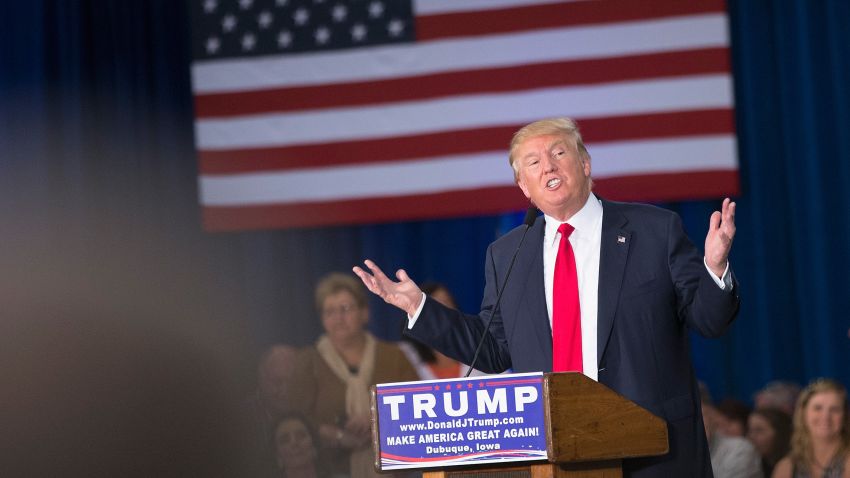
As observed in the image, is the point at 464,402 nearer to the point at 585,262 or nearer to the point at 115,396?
the point at 585,262

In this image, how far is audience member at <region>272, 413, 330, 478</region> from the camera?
203 inches

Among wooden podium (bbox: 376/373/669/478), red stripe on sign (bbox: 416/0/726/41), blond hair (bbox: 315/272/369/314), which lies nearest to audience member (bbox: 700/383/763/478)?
blond hair (bbox: 315/272/369/314)

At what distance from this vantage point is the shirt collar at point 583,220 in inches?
105

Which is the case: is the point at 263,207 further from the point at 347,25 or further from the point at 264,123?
the point at 347,25

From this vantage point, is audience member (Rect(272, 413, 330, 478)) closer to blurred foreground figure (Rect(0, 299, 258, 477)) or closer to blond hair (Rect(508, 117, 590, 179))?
blurred foreground figure (Rect(0, 299, 258, 477))

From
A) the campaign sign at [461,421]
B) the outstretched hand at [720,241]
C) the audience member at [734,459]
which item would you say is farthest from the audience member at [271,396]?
the outstretched hand at [720,241]

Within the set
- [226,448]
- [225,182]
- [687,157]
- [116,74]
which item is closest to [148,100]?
[116,74]

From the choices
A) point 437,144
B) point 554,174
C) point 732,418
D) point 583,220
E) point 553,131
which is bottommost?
point 732,418

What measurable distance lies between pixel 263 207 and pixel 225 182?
0.27 metres

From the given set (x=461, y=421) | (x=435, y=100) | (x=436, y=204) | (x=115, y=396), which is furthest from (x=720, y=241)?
(x=115, y=396)

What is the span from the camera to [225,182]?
23.4 ft

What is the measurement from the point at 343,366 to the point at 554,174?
2918 mm

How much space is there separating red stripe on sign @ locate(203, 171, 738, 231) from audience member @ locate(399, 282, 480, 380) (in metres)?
1.31

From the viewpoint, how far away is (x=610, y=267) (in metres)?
2.52
